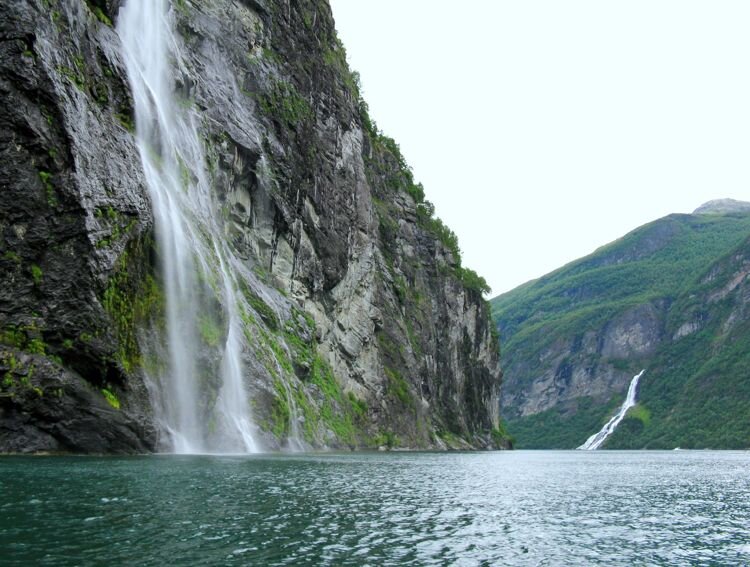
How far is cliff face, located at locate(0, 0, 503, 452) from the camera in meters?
26.3

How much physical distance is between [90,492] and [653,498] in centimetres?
1952

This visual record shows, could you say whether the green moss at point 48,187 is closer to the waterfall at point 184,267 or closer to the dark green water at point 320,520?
the waterfall at point 184,267

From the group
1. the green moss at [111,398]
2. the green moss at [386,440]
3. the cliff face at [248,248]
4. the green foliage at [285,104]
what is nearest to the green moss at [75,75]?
the cliff face at [248,248]

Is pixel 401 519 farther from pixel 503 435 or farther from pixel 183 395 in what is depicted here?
pixel 503 435

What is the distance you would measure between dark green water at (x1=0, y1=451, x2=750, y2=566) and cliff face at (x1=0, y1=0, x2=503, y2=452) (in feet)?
17.5

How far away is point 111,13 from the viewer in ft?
125

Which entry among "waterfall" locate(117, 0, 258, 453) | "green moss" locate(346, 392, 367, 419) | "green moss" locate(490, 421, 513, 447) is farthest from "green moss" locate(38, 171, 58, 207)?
"green moss" locate(490, 421, 513, 447)

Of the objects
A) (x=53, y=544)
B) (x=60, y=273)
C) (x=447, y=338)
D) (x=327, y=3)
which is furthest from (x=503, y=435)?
(x=53, y=544)

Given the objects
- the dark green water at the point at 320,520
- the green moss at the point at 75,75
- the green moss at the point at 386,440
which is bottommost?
the dark green water at the point at 320,520

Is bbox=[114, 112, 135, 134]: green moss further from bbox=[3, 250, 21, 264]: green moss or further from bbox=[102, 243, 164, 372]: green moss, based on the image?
bbox=[3, 250, 21, 264]: green moss

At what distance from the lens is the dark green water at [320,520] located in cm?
1218

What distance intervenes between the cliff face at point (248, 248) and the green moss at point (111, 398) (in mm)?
345

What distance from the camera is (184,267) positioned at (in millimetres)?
36344

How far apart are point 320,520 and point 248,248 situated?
39.4 metres
